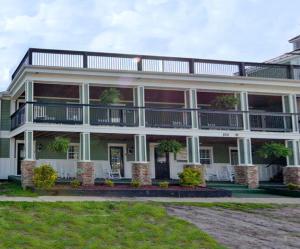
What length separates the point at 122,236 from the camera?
32.1ft

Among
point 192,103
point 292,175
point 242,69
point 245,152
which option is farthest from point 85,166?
point 292,175

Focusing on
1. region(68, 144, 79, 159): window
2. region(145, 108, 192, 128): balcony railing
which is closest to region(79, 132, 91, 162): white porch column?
region(145, 108, 192, 128): balcony railing

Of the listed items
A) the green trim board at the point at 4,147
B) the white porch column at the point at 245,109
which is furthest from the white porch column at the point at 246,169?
the green trim board at the point at 4,147

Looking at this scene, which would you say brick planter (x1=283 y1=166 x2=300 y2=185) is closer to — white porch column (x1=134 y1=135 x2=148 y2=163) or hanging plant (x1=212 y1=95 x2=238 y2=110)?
hanging plant (x1=212 y1=95 x2=238 y2=110)

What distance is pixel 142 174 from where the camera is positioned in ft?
66.3

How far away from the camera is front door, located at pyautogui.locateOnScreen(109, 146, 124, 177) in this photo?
24422 millimetres

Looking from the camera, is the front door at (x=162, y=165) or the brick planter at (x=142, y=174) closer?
the brick planter at (x=142, y=174)

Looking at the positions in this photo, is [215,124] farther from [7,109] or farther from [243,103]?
[7,109]

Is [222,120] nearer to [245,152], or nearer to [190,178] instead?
[245,152]

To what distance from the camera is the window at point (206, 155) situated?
84.7 feet

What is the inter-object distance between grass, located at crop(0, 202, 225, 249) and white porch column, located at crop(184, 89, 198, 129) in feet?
30.7

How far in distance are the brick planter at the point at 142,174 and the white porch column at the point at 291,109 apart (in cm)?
841

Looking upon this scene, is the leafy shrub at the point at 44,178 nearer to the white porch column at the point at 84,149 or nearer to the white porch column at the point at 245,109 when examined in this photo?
the white porch column at the point at 84,149

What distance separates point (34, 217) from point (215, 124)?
13698mm
